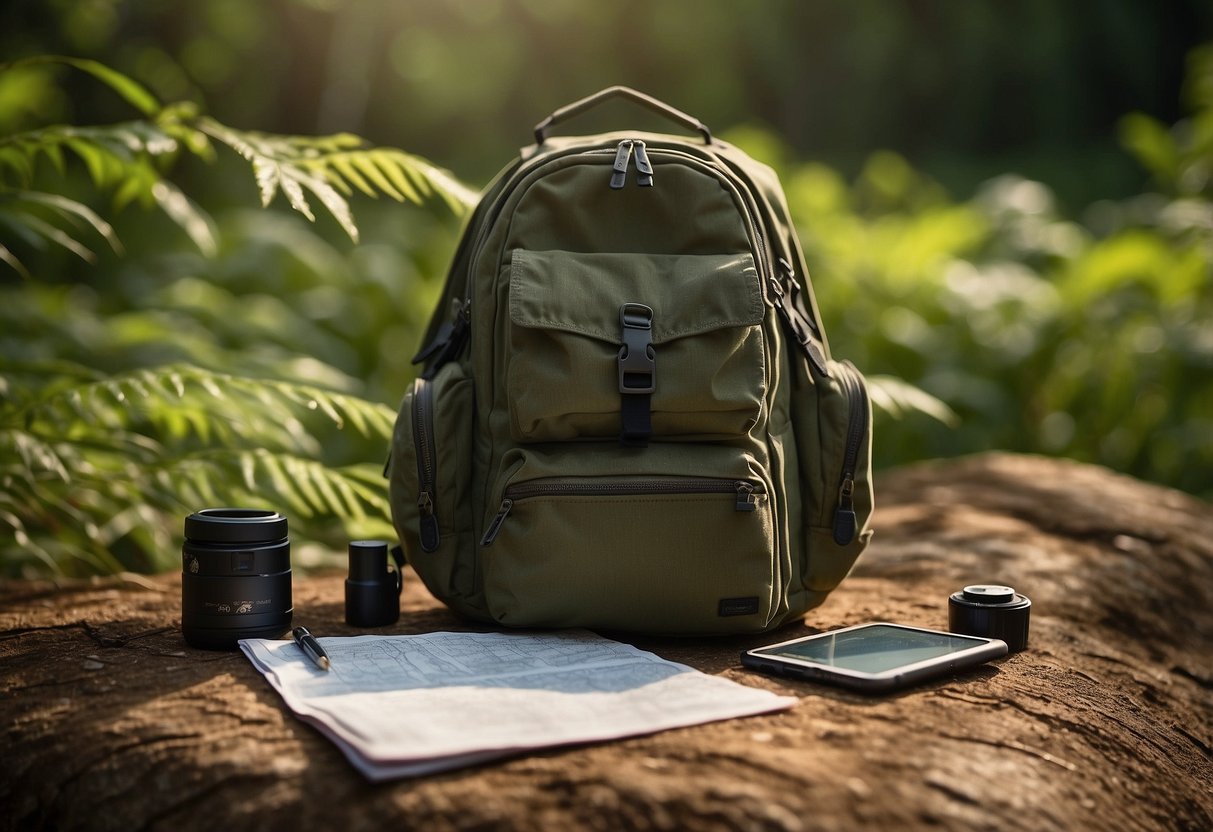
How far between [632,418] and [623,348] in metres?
0.13

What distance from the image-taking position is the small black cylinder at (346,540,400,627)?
2203 millimetres

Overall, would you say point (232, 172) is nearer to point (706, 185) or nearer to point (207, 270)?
point (207, 270)

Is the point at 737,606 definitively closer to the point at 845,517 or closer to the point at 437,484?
the point at 845,517

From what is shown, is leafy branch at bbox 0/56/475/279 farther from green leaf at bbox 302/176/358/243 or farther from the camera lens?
the camera lens

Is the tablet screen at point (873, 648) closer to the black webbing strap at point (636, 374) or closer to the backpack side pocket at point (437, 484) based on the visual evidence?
the black webbing strap at point (636, 374)

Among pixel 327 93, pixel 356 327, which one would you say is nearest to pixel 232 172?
pixel 327 93

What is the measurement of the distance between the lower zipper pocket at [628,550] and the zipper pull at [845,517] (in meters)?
0.26

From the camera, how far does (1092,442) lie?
478 centimetres

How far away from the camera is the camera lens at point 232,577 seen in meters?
1.93

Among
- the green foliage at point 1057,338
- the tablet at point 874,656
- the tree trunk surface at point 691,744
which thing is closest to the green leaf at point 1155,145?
the green foliage at point 1057,338

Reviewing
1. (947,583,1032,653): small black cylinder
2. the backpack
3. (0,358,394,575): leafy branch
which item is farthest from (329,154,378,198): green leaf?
(947,583,1032,653): small black cylinder

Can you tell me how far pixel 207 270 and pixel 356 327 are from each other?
914 mm

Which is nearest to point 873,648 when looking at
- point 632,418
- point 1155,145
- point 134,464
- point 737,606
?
point 737,606

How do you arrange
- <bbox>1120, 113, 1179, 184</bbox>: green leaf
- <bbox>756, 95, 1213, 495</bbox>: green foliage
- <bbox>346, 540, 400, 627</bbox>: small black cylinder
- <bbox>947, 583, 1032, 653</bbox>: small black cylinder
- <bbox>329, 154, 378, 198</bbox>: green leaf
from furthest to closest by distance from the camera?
<bbox>1120, 113, 1179, 184</bbox>: green leaf < <bbox>756, 95, 1213, 495</bbox>: green foliage < <bbox>329, 154, 378, 198</bbox>: green leaf < <bbox>346, 540, 400, 627</bbox>: small black cylinder < <bbox>947, 583, 1032, 653</bbox>: small black cylinder
